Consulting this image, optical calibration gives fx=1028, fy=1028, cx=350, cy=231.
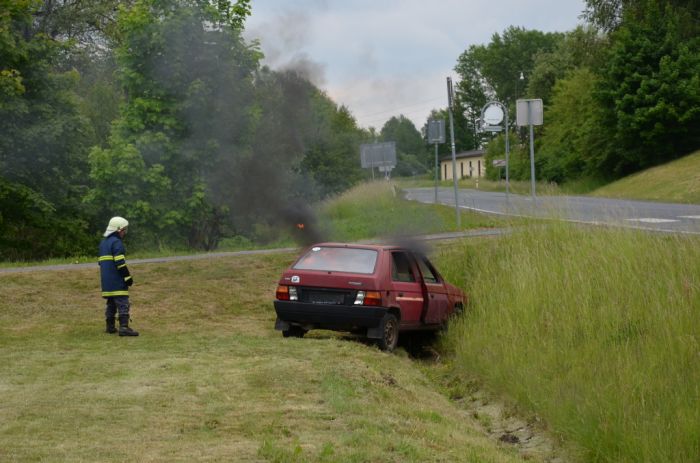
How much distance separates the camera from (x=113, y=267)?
15.7 metres

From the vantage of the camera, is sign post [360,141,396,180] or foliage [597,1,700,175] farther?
foliage [597,1,700,175]

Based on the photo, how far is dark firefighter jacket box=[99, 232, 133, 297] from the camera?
15586 millimetres

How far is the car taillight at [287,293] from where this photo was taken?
1523 centimetres

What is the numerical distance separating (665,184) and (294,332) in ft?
114

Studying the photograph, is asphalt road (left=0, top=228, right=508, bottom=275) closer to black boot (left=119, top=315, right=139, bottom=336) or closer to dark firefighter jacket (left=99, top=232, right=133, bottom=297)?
black boot (left=119, top=315, right=139, bottom=336)

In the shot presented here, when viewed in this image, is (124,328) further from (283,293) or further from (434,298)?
(434,298)

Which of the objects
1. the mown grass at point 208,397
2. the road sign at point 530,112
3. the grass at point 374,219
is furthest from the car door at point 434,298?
the road sign at point 530,112

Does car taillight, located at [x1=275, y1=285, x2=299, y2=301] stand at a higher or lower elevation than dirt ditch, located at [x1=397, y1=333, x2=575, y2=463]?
higher

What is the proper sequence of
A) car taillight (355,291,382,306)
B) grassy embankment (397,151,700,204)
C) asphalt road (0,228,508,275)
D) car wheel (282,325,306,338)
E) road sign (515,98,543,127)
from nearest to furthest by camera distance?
car taillight (355,291,382,306) < car wheel (282,325,306,338) < road sign (515,98,543,127) < asphalt road (0,228,508,275) < grassy embankment (397,151,700,204)

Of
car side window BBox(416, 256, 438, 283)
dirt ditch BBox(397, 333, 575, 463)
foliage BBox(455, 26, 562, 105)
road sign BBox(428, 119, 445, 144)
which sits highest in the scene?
foliage BBox(455, 26, 562, 105)

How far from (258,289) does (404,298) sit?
6.72 metres

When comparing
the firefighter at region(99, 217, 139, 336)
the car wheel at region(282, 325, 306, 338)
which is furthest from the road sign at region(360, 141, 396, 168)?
the firefighter at region(99, 217, 139, 336)

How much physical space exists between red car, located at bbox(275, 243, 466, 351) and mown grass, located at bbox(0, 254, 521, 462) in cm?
35

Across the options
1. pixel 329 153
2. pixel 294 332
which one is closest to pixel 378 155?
pixel 329 153
